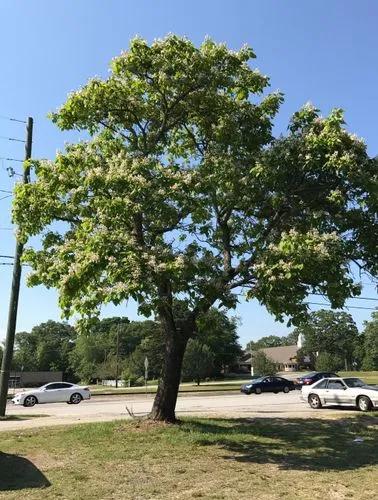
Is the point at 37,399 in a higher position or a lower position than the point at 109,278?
lower

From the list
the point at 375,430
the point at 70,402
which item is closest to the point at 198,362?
the point at 70,402

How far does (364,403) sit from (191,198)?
45.8 ft

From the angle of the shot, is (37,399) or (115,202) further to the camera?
(37,399)

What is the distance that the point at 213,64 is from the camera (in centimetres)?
1510

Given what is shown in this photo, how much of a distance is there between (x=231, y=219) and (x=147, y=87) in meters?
4.20

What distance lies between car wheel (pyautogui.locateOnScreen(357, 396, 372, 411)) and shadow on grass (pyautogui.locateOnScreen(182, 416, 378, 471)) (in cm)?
404

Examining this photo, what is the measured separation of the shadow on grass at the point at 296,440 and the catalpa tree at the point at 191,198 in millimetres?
2170

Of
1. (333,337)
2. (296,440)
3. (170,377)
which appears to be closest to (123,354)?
(333,337)

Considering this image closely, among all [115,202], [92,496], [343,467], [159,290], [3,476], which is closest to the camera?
[92,496]

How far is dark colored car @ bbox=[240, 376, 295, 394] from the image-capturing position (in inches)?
1633

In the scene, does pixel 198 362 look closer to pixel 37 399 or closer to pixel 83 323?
pixel 37 399

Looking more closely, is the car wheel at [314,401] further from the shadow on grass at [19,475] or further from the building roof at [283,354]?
the building roof at [283,354]

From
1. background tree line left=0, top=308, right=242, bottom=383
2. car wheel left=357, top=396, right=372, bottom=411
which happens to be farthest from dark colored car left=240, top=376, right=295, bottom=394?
car wheel left=357, top=396, right=372, bottom=411

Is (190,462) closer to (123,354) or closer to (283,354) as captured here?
(123,354)
